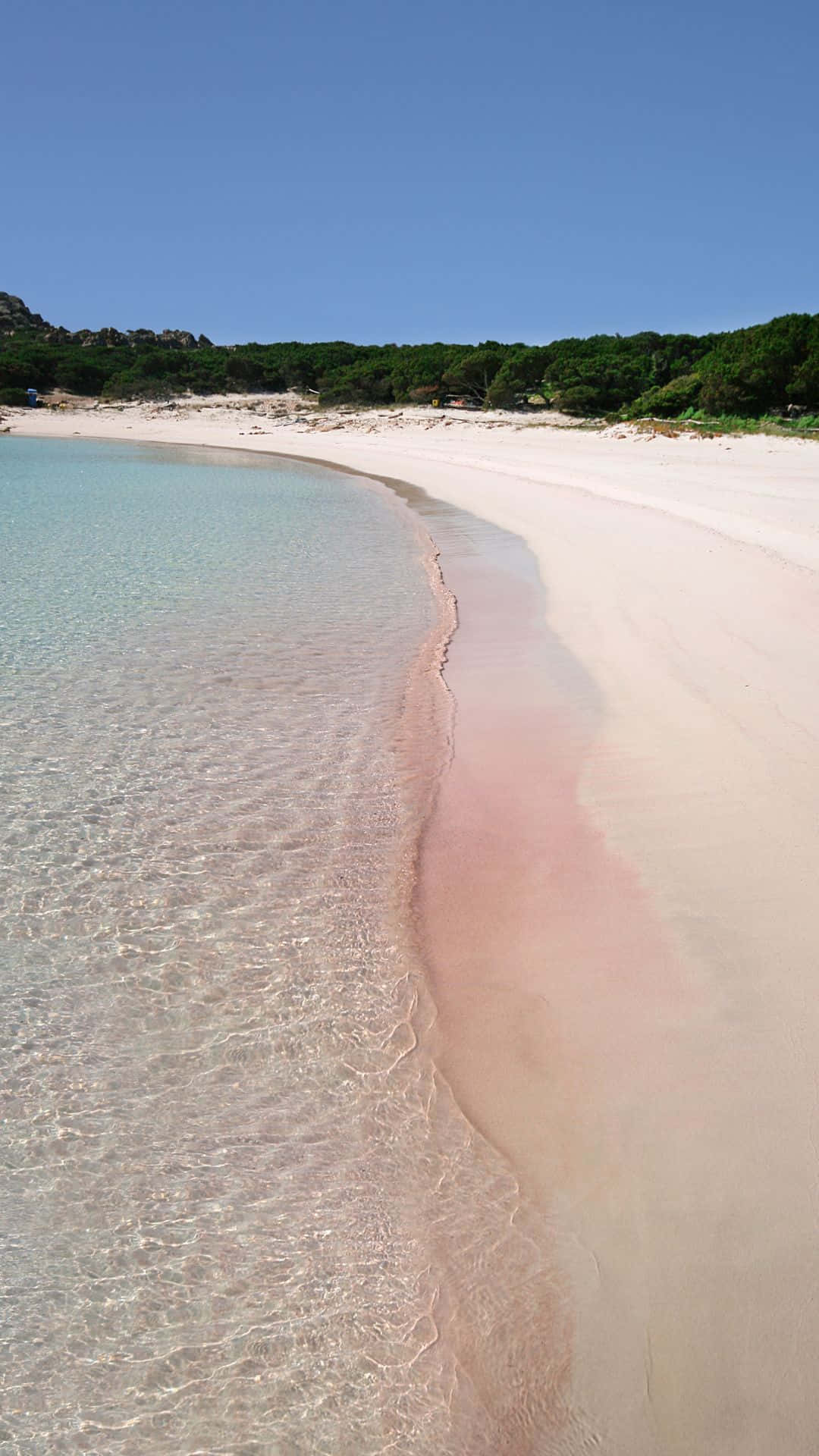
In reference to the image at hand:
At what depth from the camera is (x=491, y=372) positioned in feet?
125

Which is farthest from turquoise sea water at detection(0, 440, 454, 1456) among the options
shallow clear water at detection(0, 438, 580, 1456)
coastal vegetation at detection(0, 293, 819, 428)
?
coastal vegetation at detection(0, 293, 819, 428)

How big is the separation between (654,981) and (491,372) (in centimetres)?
3833

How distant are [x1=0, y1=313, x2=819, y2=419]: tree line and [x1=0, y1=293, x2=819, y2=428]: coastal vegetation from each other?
2.0 inches

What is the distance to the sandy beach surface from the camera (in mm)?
1882

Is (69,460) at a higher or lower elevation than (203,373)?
lower

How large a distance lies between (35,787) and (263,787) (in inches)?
42.6

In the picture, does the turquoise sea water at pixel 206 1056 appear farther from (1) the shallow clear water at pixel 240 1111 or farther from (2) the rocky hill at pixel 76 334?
(2) the rocky hill at pixel 76 334

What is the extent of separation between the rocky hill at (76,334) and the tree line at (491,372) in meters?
0.55

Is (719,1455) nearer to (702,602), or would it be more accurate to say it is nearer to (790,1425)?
(790,1425)

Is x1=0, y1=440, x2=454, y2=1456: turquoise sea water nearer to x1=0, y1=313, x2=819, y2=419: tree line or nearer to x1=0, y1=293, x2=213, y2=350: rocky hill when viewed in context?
x1=0, y1=313, x2=819, y2=419: tree line

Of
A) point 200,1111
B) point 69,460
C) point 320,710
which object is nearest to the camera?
point 200,1111

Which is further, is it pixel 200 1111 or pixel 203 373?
pixel 203 373

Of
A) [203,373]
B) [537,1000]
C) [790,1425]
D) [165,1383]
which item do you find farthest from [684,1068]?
[203,373]

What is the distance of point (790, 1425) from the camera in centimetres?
174
